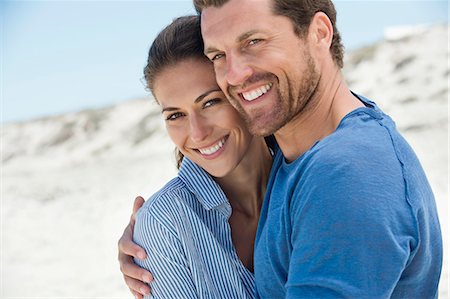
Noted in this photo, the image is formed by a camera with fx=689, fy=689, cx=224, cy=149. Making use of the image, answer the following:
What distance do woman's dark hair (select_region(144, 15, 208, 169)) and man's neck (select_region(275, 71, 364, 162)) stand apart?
479mm

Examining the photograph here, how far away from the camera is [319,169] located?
1.84 meters

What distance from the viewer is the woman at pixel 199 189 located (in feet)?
8.00

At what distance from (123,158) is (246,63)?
1655cm

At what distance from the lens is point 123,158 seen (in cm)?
1864

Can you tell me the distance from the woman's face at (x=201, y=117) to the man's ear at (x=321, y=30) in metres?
0.44

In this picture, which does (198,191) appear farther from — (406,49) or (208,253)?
(406,49)

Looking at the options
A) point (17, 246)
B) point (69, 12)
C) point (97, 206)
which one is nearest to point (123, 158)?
point (97, 206)

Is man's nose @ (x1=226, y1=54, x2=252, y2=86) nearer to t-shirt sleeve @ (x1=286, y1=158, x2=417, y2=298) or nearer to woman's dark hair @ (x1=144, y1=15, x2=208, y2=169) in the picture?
woman's dark hair @ (x1=144, y1=15, x2=208, y2=169)

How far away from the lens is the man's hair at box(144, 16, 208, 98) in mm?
2660

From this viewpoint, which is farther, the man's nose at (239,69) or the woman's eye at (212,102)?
the woman's eye at (212,102)

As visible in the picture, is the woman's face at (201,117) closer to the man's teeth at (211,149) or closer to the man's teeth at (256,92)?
the man's teeth at (211,149)

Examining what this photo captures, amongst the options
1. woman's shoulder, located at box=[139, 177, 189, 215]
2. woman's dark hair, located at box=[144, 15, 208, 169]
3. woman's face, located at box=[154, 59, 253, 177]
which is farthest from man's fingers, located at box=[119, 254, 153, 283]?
woman's dark hair, located at box=[144, 15, 208, 169]

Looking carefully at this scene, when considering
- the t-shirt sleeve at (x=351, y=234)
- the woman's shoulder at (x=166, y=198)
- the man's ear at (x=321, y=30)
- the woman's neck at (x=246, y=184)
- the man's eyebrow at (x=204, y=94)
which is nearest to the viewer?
the t-shirt sleeve at (x=351, y=234)

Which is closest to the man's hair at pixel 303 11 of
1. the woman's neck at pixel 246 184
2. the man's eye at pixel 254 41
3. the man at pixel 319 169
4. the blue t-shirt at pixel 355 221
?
the man at pixel 319 169
